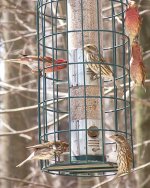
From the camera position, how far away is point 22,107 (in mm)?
12594

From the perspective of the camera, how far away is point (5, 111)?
37.4ft

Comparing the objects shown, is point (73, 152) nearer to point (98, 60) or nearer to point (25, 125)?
point (98, 60)

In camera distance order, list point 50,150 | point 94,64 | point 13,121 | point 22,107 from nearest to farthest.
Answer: point 50,150 < point 94,64 < point 22,107 < point 13,121

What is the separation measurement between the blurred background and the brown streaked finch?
357 cm

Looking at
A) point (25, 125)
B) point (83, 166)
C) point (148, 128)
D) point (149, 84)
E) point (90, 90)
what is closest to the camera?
point (83, 166)

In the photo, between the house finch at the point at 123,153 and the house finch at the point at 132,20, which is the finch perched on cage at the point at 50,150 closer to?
the house finch at the point at 123,153

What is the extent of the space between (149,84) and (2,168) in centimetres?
314

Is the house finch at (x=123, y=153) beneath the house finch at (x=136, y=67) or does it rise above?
beneath

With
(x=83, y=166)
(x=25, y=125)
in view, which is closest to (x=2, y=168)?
(x=25, y=125)

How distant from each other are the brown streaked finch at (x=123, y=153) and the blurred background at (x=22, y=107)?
3572 mm

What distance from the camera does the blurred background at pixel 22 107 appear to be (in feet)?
38.7

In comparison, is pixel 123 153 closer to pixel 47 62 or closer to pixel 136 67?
pixel 136 67

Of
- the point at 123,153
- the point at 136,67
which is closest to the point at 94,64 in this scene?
the point at 136,67

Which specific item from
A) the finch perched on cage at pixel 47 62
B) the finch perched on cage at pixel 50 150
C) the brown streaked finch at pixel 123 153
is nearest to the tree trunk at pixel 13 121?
the finch perched on cage at pixel 47 62
